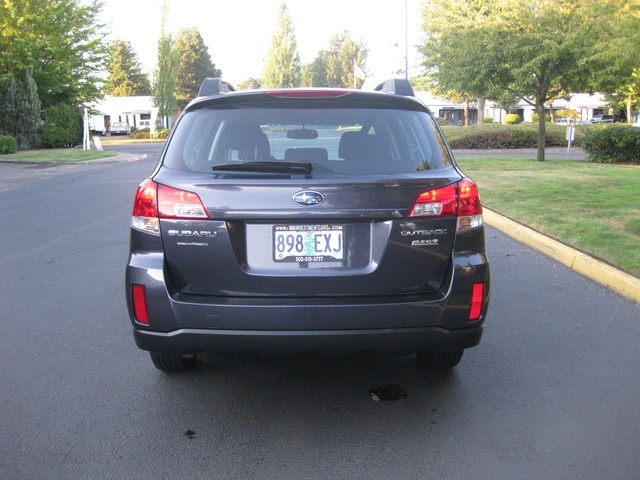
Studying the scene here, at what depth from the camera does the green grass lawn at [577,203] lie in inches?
308

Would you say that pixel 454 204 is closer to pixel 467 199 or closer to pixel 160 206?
pixel 467 199

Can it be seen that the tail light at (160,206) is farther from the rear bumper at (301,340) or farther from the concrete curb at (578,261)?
the concrete curb at (578,261)

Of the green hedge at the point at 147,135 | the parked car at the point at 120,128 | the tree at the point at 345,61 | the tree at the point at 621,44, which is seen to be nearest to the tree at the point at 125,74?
the parked car at the point at 120,128

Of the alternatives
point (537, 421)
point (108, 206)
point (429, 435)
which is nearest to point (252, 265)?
point (429, 435)

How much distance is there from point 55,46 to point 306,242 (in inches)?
1438

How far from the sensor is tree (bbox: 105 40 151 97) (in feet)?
313

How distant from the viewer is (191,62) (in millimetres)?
95188

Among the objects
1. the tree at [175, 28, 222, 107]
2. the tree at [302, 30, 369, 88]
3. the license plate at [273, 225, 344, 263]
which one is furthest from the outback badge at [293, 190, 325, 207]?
the tree at [302, 30, 369, 88]

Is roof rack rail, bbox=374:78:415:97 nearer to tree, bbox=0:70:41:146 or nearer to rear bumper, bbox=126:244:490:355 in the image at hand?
rear bumper, bbox=126:244:490:355

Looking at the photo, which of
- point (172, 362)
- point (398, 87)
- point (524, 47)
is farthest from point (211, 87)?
point (524, 47)

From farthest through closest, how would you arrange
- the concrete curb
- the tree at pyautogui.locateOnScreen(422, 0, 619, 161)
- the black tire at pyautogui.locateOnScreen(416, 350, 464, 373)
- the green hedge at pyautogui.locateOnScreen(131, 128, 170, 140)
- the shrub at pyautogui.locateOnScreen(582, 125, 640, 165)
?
1. the green hedge at pyautogui.locateOnScreen(131, 128, 170, 140)
2. the shrub at pyautogui.locateOnScreen(582, 125, 640, 165)
3. the tree at pyautogui.locateOnScreen(422, 0, 619, 161)
4. the concrete curb
5. the black tire at pyautogui.locateOnScreen(416, 350, 464, 373)

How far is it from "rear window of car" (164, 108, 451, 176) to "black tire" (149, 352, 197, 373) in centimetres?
121

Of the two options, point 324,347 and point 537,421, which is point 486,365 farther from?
point 324,347

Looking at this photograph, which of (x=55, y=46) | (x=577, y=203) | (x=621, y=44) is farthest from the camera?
(x=55, y=46)
